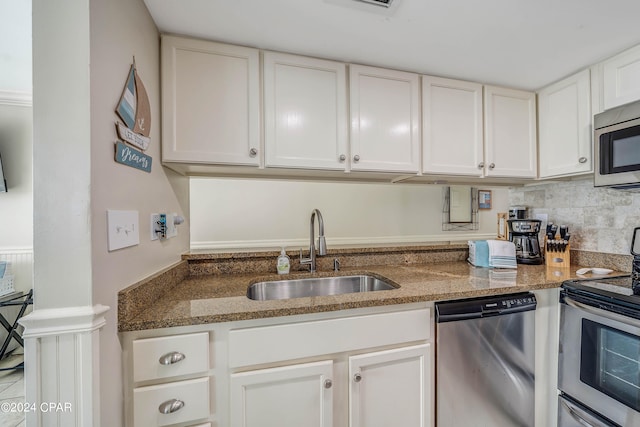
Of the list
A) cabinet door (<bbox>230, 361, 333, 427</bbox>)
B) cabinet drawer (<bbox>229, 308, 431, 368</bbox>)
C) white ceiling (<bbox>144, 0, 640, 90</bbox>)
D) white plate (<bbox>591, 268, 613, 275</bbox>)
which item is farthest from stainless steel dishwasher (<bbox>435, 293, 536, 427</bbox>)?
white ceiling (<bbox>144, 0, 640, 90</bbox>)

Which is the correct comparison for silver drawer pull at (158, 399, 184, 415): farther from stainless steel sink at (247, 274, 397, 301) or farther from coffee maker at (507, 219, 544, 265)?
coffee maker at (507, 219, 544, 265)

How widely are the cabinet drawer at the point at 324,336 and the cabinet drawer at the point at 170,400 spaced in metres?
0.14

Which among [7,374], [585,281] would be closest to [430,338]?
[585,281]

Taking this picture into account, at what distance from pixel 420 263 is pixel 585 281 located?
0.85 metres

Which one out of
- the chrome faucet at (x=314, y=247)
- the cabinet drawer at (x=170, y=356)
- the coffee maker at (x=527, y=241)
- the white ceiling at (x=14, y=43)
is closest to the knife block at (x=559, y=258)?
the coffee maker at (x=527, y=241)

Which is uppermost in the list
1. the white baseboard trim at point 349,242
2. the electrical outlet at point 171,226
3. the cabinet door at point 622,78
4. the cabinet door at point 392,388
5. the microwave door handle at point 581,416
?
the cabinet door at point 622,78

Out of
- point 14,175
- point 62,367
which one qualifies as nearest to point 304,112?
point 62,367

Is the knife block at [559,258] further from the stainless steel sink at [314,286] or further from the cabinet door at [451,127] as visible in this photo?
the stainless steel sink at [314,286]

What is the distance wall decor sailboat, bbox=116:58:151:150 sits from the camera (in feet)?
2.92

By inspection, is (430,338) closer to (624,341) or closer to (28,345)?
(624,341)

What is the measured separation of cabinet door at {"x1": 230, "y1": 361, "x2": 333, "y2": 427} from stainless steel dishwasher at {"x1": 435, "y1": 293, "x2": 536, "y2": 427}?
1.75 feet

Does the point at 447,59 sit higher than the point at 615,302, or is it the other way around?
the point at 447,59

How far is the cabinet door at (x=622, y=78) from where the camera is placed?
52.3 inches

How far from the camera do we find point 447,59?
1456 millimetres
